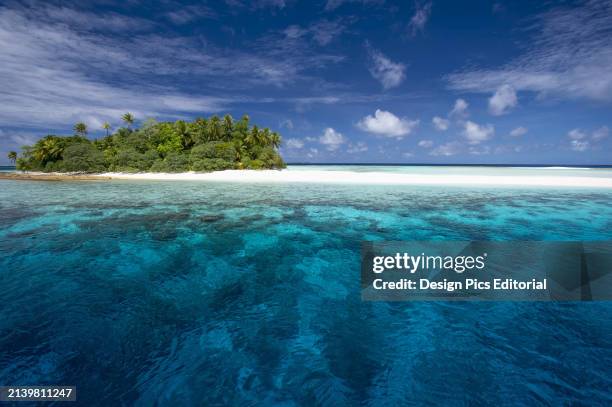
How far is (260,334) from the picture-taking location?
471cm

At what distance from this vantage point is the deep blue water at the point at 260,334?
3549 millimetres

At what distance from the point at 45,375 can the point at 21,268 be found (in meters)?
5.40

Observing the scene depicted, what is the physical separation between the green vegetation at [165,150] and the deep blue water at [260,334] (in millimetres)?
37942

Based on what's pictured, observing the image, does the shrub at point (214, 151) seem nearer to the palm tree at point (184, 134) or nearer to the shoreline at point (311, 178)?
the shoreline at point (311, 178)

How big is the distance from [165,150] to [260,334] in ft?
164

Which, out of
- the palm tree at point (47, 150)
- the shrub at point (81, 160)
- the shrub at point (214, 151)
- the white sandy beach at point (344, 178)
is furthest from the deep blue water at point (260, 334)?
the palm tree at point (47, 150)

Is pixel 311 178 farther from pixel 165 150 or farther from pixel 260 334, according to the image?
pixel 260 334

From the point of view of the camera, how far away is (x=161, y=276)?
7051 mm

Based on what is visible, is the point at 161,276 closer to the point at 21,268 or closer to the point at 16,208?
the point at 21,268

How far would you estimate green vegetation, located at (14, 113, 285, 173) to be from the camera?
45.6 meters

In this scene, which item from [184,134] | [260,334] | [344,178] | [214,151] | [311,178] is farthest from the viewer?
[184,134]

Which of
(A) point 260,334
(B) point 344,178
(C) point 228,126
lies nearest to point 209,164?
(C) point 228,126

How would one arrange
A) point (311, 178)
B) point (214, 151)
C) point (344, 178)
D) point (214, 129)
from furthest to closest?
point (214, 129) < point (214, 151) < point (311, 178) < point (344, 178)

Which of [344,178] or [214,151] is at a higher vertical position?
[214,151]
